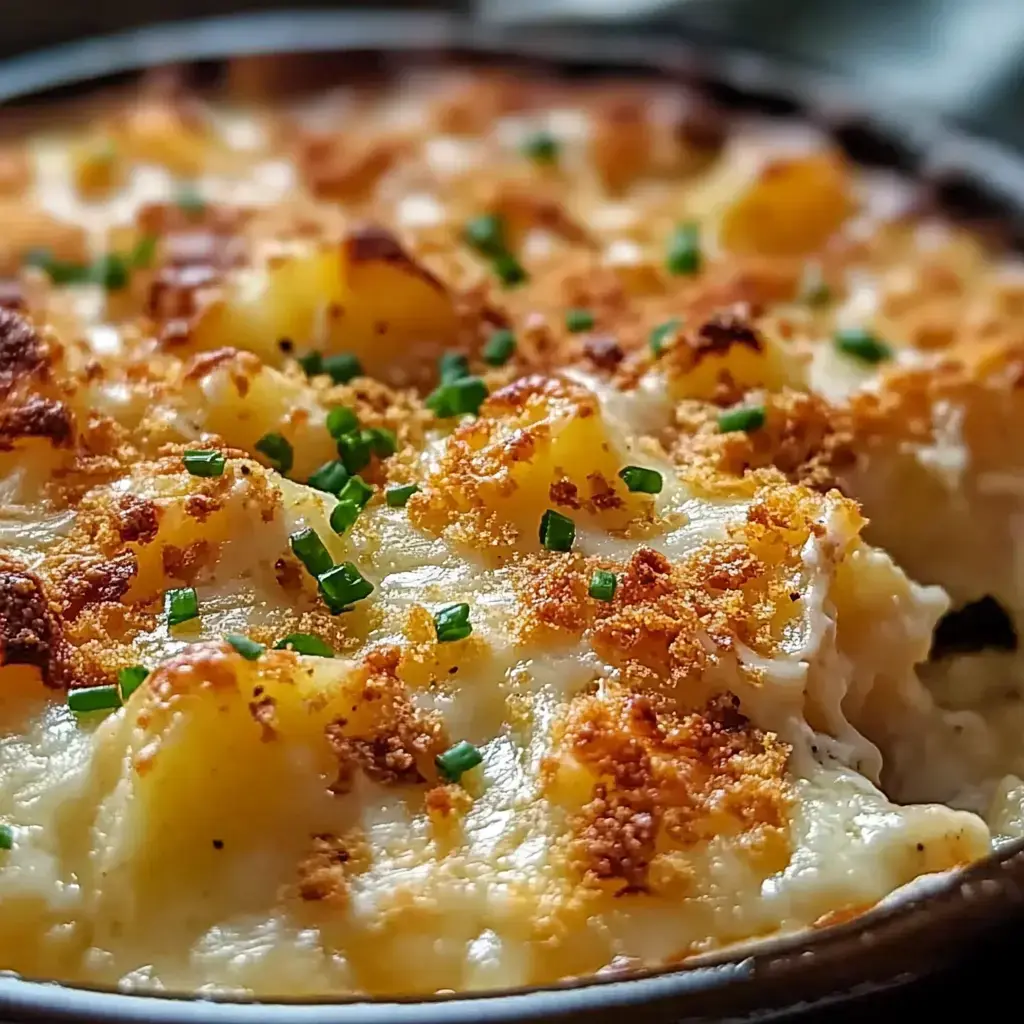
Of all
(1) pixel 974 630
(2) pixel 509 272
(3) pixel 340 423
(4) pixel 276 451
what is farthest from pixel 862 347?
(4) pixel 276 451

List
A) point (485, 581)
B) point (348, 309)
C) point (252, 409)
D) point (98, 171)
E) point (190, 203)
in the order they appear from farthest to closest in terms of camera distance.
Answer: point (98, 171)
point (190, 203)
point (348, 309)
point (252, 409)
point (485, 581)

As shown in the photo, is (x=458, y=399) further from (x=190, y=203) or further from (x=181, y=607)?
(x=190, y=203)

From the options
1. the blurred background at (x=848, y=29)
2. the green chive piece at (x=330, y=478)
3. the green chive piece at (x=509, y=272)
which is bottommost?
the green chive piece at (x=330, y=478)

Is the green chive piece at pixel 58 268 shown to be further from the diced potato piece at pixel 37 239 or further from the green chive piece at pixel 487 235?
the green chive piece at pixel 487 235

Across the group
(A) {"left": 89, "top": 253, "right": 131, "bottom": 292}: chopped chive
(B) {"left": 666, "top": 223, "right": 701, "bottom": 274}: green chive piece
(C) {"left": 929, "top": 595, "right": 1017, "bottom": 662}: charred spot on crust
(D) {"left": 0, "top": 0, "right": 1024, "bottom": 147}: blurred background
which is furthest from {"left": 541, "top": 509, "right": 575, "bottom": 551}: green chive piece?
(D) {"left": 0, "top": 0, "right": 1024, "bottom": 147}: blurred background

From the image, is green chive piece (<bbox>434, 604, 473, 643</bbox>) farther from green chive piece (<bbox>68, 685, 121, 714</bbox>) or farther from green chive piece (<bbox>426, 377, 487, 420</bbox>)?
green chive piece (<bbox>426, 377, 487, 420</bbox>)

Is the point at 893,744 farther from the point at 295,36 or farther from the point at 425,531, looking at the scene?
the point at 295,36

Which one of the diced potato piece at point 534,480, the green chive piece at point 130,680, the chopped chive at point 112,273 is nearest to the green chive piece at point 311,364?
the diced potato piece at point 534,480

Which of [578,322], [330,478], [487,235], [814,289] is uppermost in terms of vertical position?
[487,235]
